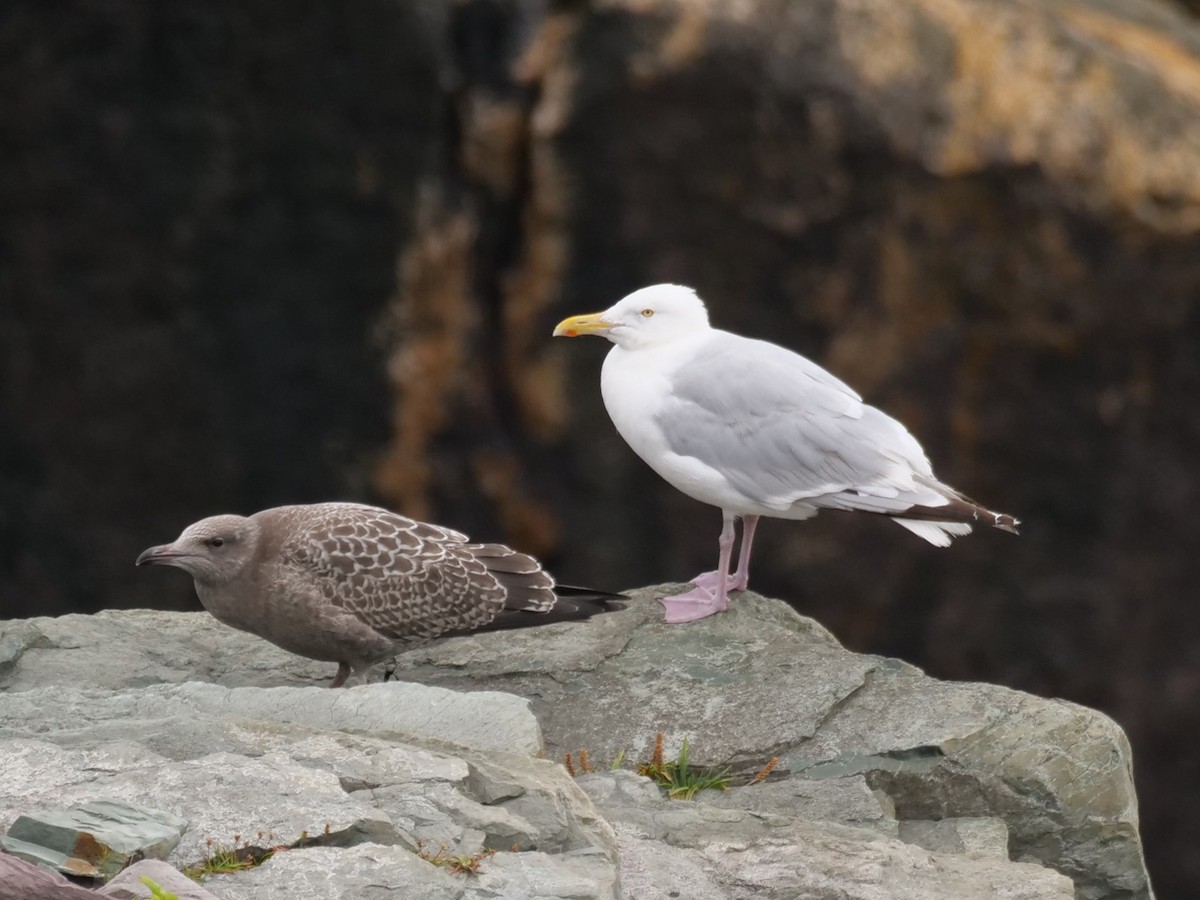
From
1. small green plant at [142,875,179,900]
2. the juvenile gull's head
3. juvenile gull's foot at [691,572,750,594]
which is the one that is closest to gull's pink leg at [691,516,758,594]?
juvenile gull's foot at [691,572,750,594]

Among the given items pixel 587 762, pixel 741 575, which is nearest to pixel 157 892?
pixel 587 762

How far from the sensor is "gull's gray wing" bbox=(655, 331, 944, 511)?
8062 mm

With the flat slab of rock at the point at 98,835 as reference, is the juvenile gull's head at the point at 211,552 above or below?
above

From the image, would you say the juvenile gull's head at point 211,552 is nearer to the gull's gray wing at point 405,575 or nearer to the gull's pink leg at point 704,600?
the gull's gray wing at point 405,575

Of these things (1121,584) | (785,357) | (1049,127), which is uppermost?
(1049,127)

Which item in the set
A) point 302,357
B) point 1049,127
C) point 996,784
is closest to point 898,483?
point 996,784

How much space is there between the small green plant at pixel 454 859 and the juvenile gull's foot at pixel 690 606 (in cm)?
292

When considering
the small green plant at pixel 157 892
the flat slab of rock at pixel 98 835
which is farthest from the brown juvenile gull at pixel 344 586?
the small green plant at pixel 157 892

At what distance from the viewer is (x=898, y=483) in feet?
26.2

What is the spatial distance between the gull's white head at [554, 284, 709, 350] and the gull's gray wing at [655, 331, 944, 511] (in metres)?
0.25

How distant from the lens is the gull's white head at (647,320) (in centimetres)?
859

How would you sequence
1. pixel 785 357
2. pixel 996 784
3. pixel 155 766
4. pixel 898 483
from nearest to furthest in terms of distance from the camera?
pixel 155 766
pixel 996 784
pixel 898 483
pixel 785 357

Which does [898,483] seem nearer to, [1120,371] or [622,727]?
[622,727]

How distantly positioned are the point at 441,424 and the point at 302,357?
37.4 inches
